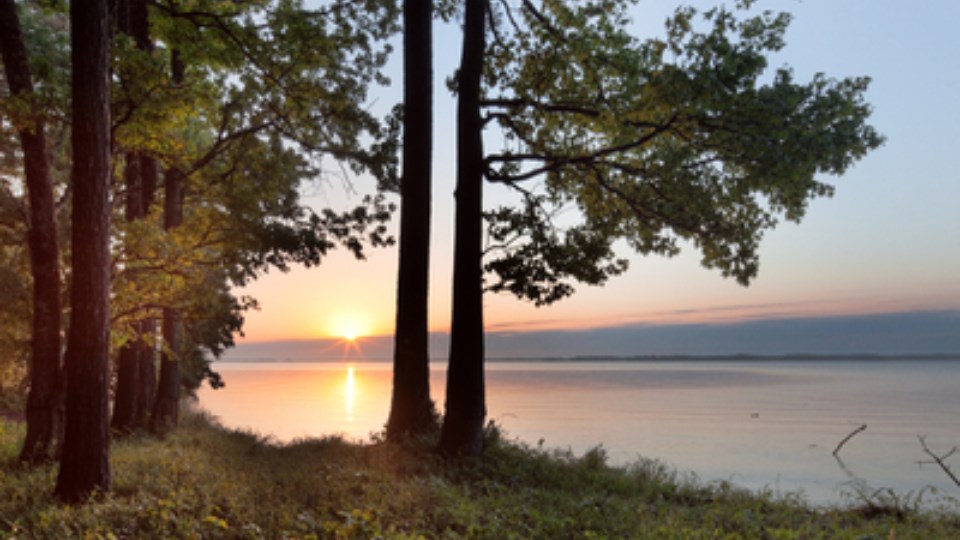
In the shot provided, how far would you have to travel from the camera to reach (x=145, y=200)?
16703 mm

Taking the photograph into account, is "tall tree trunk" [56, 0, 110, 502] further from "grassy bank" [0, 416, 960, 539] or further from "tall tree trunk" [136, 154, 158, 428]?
"tall tree trunk" [136, 154, 158, 428]

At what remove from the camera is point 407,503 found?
8383mm

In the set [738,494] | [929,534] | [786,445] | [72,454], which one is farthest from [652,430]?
[72,454]

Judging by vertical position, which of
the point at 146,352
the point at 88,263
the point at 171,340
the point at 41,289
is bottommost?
the point at 146,352

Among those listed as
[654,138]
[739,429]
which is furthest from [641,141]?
[739,429]

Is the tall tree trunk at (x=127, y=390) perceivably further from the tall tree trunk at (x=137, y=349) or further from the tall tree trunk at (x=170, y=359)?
the tall tree trunk at (x=170, y=359)

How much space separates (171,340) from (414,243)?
28.3ft

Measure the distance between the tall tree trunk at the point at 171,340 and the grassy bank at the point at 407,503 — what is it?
4728 mm

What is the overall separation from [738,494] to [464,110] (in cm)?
868

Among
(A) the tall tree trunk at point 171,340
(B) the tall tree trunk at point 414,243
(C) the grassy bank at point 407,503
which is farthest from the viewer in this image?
(A) the tall tree trunk at point 171,340

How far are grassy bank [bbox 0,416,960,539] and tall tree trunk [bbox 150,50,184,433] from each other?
15.5ft

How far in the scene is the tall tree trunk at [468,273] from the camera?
12312mm

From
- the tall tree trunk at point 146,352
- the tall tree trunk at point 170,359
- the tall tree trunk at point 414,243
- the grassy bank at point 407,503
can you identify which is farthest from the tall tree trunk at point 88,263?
the tall tree trunk at point 170,359

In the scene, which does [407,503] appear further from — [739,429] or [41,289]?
[739,429]
